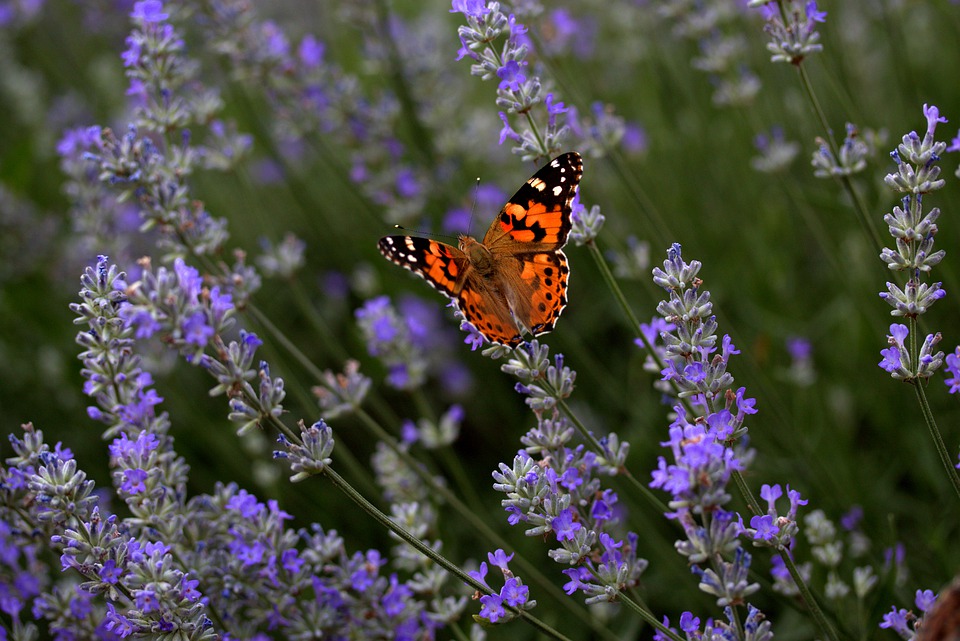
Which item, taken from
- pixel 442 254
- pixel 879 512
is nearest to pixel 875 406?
pixel 879 512

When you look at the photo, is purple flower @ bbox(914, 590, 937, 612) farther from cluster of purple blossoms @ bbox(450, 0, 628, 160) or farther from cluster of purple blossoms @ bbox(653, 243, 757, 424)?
cluster of purple blossoms @ bbox(450, 0, 628, 160)

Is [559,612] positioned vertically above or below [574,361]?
below

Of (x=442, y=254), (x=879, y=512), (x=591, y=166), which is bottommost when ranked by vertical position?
(x=442, y=254)

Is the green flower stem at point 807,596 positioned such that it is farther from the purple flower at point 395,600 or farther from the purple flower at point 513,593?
the purple flower at point 395,600

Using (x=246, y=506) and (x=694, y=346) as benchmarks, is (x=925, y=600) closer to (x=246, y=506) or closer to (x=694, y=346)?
(x=694, y=346)

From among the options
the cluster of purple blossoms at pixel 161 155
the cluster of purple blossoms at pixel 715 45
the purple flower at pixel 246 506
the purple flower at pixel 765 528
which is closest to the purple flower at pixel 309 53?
the cluster of purple blossoms at pixel 161 155

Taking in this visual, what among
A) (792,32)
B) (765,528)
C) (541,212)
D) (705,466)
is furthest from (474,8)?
(765,528)

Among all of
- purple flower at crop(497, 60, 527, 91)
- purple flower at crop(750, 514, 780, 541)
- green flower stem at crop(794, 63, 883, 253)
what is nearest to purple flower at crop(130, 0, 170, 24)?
purple flower at crop(497, 60, 527, 91)

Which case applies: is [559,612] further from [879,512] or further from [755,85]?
[755,85]
